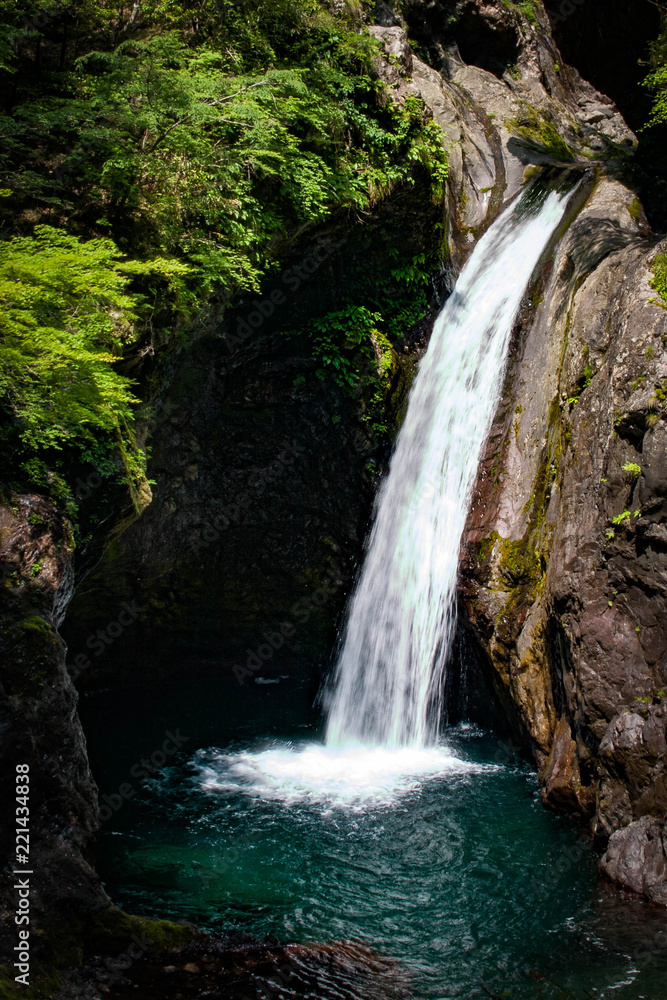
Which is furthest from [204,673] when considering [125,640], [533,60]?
[533,60]

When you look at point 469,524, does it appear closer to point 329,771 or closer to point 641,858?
point 329,771

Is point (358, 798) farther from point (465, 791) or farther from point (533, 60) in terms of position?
point (533, 60)

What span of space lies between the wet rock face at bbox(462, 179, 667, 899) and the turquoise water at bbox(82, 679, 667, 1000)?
56cm

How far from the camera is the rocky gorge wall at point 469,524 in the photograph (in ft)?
17.8

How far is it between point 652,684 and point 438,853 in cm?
253

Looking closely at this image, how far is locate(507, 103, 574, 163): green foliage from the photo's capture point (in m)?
14.0

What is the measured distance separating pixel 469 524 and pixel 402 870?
14.0ft

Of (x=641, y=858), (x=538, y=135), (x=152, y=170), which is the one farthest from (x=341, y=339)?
(x=538, y=135)

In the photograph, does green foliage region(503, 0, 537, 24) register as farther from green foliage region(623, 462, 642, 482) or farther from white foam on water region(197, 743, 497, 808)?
white foam on water region(197, 743, 497, 808)

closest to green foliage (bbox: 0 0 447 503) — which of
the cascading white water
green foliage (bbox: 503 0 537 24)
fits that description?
the cascading white water

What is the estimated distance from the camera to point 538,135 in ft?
47.9

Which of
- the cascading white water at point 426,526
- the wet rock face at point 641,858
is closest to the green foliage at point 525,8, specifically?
the cascading white water at point 426,526

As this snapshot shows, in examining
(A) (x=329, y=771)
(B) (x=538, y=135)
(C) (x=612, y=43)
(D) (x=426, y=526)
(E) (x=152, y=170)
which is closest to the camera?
(E) (x=152, y=170)

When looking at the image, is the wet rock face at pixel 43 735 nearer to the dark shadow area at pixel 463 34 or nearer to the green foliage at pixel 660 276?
the green foliage at pixel 660 276
